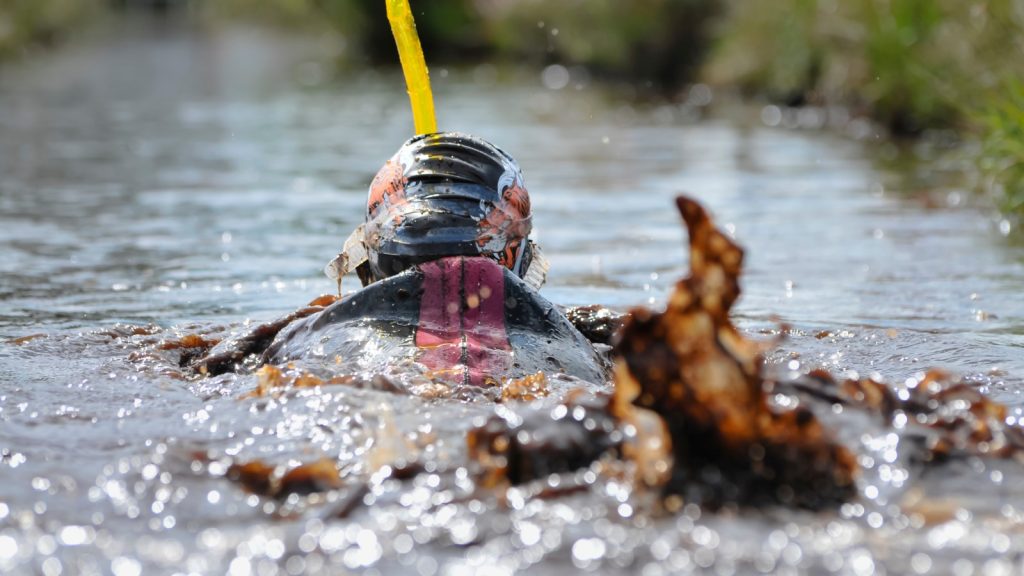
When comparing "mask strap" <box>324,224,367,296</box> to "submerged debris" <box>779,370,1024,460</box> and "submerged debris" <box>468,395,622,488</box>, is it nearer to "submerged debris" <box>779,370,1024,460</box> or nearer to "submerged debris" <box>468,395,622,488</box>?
"submerged debris" <box>468,395,622,488</box>

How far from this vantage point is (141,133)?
16.0 metres

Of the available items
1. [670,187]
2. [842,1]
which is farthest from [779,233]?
[842,1]

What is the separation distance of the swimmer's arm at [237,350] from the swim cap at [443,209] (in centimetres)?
32

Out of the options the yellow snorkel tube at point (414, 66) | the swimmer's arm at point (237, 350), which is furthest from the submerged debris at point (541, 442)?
the yellow snorkel tube at point (414, 66)

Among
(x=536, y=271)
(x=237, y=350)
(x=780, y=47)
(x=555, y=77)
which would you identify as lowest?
(x=237, y=350)

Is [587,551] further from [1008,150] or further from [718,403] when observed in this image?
[1008,150]

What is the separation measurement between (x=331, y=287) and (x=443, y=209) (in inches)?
101

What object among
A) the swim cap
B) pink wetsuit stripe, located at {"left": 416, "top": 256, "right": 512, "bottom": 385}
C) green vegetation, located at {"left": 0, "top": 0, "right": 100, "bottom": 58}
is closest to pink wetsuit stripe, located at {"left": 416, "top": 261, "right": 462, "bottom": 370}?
pink wetsuit stripe, located at {"left": 416, "top": 256, "right": 512, "bottom": 385}

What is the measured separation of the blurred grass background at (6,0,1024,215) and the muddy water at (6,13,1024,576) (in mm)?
651

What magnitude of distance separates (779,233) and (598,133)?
287 inches

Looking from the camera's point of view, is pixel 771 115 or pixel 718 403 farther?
pixel 771 115

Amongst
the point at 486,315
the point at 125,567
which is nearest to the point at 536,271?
the point at 486,315

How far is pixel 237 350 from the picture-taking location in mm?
5098

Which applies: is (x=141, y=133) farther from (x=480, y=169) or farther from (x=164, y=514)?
(x=164, y=514)
